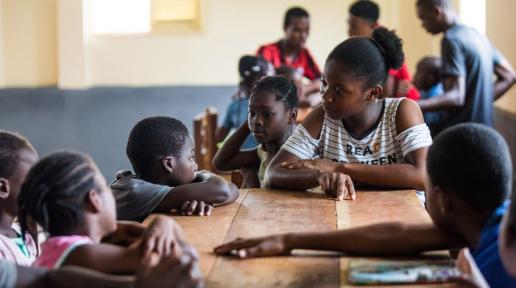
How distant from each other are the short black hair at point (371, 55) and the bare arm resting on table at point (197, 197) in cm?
63

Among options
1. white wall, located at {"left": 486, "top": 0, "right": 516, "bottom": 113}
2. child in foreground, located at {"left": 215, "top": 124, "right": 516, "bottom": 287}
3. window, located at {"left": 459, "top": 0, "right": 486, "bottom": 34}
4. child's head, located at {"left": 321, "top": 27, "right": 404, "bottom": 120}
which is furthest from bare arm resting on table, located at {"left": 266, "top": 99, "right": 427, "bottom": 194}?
window, located at {"left": 459, "top": 0, "right": 486, "bottom": 34}

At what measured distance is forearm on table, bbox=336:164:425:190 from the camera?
9.19 feet

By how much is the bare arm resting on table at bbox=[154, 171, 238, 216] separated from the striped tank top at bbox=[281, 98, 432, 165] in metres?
0.47

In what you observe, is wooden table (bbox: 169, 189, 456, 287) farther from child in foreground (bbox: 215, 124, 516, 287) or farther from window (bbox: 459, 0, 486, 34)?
window (bbox: 459, 0, 486, 34)

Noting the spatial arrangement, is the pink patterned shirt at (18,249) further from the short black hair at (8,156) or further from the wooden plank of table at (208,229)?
the wooden plank of table at (208,229)

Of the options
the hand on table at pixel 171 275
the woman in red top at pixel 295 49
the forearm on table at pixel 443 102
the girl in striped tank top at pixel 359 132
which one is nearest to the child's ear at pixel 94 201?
the hand on table at pixel 171 275

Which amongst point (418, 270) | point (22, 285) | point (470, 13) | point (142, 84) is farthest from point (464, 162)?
point (142, 84)

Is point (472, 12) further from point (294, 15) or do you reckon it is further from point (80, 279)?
point (80, 279)

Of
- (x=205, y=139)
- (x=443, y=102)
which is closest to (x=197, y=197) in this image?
(x=205, y=139)

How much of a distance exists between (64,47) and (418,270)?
21.5 feet

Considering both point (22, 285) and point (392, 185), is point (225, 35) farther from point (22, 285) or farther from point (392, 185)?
point (22, 285)

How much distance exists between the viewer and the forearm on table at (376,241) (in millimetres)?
1982

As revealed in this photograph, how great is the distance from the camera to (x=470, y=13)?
268 inches

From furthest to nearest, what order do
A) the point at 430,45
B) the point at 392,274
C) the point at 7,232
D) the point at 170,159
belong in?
the point at 430,45 < the point at 170,159 < the point at 7,232 < the point at 392,274
